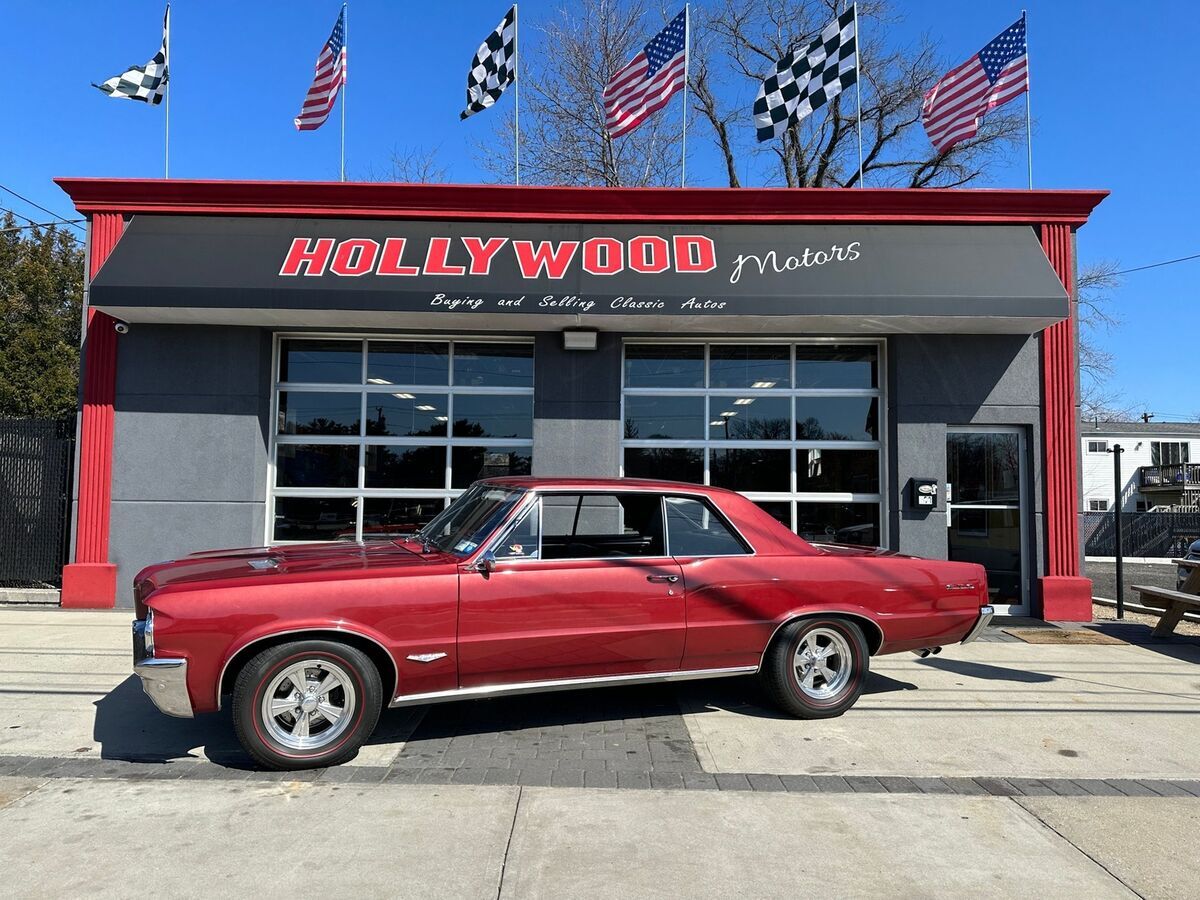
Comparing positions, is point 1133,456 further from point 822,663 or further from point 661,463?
point 822,663

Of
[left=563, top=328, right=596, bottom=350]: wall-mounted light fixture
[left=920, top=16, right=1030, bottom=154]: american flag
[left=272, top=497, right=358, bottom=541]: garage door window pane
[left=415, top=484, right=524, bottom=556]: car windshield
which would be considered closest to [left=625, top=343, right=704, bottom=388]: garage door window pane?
[left=563, top=328, right=596, bottom=350]: wall-mounted light fixture

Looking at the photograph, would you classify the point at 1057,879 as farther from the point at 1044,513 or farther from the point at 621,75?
the point at 621,75

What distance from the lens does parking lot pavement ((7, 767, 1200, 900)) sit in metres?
3.05

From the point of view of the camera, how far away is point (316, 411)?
9.65 metres

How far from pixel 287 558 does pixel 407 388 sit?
16.5 feet

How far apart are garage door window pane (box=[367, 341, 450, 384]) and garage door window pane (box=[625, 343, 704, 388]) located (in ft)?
7.75

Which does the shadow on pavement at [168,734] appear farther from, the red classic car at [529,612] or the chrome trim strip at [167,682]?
the chrome trim strip at [167,682]

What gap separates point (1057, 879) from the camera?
3.13m

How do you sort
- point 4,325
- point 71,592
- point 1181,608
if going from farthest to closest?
1. point 4,325
2. point 71,592
3. point 1181,608

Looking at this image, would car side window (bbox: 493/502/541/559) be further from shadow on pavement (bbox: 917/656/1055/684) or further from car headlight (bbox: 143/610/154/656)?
shadow on pavement (bbox: 917/656/1055/684)

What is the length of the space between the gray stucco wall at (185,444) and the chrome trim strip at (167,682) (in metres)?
5.34

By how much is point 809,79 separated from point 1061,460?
18.9ft

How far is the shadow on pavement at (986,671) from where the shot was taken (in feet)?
20.9

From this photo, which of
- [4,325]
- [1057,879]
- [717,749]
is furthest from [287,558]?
[4,325]
